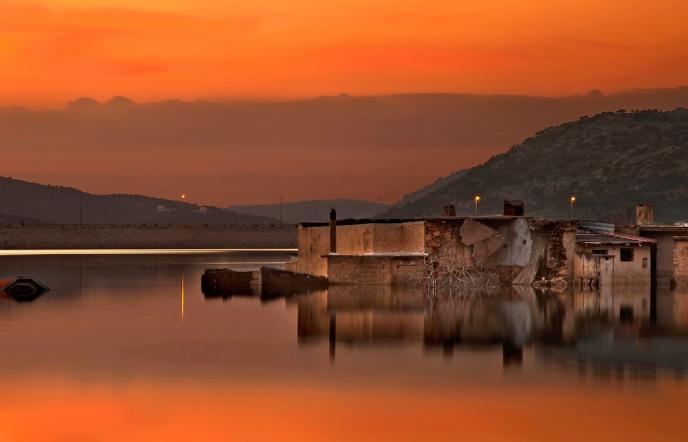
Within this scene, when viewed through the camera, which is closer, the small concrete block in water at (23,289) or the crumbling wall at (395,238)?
the crumbling wall at (395,238)

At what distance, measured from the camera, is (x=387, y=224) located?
6675 centimetres

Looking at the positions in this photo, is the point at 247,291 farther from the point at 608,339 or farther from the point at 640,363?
the point at 640,363

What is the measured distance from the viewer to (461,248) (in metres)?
65.9

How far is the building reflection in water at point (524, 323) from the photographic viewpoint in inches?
1444

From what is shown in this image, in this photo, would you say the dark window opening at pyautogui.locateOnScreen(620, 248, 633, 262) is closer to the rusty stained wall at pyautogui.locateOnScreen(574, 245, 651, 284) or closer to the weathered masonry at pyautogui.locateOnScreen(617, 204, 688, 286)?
the rusty stained wall at pyautogui.locateOnScreen(574, 245, 651, 284)

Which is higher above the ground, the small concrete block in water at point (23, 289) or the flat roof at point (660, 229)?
the flat roof at point (660, 229)

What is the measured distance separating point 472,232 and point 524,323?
19.8 m

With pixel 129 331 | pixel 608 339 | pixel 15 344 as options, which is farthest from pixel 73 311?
pixel 608 339

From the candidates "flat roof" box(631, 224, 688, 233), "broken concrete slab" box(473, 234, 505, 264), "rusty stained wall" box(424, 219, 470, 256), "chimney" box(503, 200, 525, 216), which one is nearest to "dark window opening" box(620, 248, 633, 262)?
"flat roof" box(631, 224, 688, 233)

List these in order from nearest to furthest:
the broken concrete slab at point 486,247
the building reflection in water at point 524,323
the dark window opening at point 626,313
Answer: the building reflection in water at point 524,323, the dark window opening at point 626,313, the broken concrete slab at point 486,247

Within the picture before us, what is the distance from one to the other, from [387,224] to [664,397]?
39403 mm

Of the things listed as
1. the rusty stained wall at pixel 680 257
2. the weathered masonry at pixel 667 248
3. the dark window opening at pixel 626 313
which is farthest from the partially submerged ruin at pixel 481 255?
the dark window opening at pixel 626 313

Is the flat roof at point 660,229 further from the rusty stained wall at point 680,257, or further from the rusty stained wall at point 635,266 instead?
the rusty stained wall at point 635,266

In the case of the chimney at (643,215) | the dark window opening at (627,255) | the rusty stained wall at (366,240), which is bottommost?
the dark window opening at (627,255)
